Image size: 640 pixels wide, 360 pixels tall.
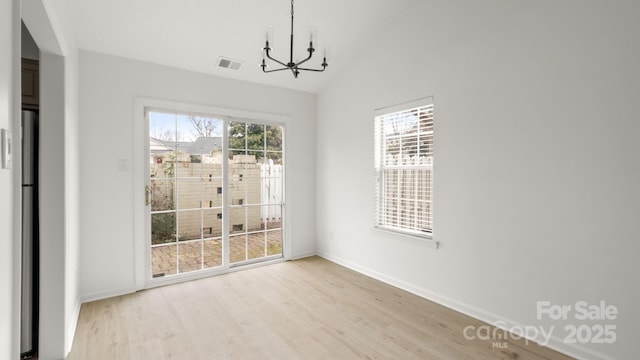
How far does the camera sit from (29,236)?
2295mm

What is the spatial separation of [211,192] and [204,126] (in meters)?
0.84

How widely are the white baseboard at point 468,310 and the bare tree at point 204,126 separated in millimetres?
2460

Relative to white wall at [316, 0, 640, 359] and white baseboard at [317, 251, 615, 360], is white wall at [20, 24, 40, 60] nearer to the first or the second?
white wall at [316, 0, 640, 359]

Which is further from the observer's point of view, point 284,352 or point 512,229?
point 512,229

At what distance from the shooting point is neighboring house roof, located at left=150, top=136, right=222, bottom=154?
373 cm

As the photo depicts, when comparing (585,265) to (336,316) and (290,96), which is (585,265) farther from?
(290,96)

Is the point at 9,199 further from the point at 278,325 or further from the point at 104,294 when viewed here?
the point at 104,294

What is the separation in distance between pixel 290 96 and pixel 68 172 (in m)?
2.95

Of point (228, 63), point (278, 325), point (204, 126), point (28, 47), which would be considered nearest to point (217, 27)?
point (228, 63)

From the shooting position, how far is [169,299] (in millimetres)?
3361

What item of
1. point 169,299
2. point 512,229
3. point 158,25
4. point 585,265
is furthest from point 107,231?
point 585,265

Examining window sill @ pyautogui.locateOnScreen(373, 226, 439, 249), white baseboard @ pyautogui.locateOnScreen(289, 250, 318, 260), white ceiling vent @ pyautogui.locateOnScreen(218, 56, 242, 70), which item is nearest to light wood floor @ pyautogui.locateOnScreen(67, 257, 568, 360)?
window sill @ pyautogui.locateOnScreen(373, 226, 439, 249)

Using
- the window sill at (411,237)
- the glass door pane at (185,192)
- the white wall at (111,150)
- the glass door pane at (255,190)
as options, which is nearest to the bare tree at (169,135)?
the glass door pane at (185,192)

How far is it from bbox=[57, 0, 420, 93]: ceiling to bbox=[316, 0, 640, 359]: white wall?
42cm
